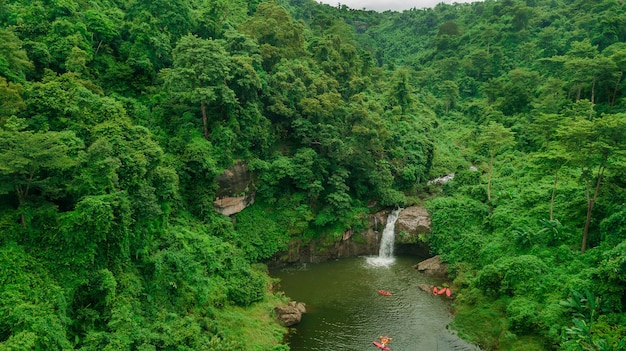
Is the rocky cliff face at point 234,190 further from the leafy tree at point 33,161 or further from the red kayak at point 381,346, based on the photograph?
the red kayak at point 381,346

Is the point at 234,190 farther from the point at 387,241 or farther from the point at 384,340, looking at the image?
the point at 384,340

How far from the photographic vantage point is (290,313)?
22.8 m

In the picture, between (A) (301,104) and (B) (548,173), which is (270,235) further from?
(B) (548,173)

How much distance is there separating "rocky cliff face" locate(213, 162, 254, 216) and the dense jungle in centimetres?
77

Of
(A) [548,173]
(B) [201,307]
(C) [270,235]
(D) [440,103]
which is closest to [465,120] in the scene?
(D) [440,103]

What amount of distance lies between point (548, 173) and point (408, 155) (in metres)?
11.6

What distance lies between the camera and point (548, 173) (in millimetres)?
30750

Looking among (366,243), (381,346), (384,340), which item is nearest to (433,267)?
(366,243)

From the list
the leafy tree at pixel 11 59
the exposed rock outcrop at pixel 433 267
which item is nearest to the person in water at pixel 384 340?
the exposed rock outcrop at pixel 433 267

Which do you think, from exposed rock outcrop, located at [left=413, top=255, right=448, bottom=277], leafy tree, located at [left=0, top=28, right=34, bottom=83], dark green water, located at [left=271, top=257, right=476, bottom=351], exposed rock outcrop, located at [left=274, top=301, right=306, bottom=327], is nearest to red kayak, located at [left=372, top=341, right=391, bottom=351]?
dark green water, located at [left=271, top=257, right=476, bottom=351]

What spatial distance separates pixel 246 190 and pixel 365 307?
11.7 m

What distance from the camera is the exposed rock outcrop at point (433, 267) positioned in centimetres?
2794

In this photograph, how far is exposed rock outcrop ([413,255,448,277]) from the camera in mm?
27938

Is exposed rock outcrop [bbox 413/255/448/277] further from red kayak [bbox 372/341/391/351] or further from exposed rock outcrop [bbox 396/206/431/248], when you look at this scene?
red kayak [bbox 372/341/391/351]
